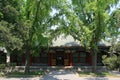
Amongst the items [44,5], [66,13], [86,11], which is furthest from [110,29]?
[44,5]

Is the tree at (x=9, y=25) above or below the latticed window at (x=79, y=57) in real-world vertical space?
above

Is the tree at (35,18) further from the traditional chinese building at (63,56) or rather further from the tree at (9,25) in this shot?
Answer: the traditional chinese building at (63,56)

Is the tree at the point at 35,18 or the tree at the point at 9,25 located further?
the tree at the point at 35,18

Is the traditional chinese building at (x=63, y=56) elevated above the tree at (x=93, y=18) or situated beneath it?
situated beneath

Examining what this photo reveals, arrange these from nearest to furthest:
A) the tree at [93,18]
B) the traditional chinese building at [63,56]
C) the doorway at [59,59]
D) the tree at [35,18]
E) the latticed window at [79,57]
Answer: the tree at [93,18]
the tree at [35,18]
the traditional chinese building at [63,56]
the latticed window at [79,57]
the doorway at [59,59]

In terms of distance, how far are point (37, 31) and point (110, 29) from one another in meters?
8.99

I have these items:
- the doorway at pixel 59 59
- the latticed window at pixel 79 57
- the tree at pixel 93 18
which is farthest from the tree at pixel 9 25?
the latticed window at pixel 79 57

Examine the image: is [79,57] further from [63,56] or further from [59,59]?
[59,59]

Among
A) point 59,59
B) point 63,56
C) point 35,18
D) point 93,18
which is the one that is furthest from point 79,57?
point 35,18

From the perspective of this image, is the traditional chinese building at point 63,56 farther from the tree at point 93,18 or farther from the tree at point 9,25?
the tree at point 9,25

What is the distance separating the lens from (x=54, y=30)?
1395 inches

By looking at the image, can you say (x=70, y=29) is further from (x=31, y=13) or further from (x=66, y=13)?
(x=31, y=13)

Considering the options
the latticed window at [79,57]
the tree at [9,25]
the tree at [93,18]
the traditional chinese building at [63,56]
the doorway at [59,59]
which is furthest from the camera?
the doorway at [59,59]

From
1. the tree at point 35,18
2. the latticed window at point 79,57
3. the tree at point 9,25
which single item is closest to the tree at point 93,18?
the tree at point 35,18
